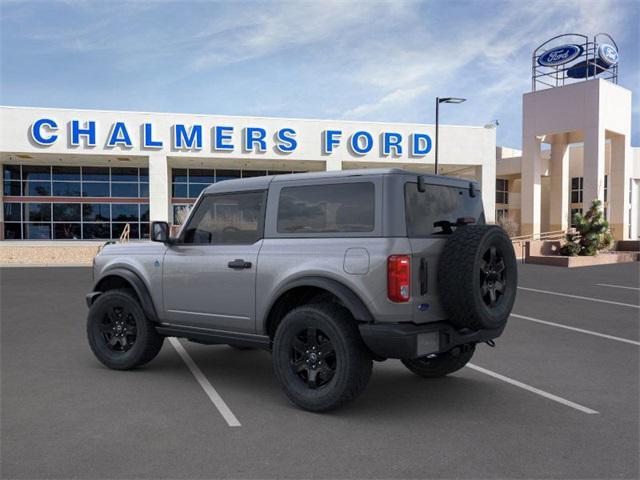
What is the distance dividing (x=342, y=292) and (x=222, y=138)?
2900cm

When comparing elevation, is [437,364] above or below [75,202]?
below

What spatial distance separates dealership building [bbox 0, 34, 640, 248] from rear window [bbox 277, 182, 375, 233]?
92.0 ft

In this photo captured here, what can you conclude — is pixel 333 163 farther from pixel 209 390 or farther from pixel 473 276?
pixel 473 276

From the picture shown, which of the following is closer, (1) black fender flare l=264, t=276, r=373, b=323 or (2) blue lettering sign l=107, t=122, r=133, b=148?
(1) black fender flare l=264, t=276, r=373, b=323

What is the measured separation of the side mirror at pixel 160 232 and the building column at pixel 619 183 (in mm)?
35501

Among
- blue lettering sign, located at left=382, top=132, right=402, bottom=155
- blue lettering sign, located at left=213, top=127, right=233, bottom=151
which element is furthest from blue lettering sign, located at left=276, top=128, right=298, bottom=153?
blue lettering sign, located at left=382, top=132, right=402, bottom=155

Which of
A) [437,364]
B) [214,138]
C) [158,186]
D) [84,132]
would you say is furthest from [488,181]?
[437,364]

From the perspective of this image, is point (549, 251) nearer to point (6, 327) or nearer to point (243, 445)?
point (6, 327)

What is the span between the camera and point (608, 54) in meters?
35.8

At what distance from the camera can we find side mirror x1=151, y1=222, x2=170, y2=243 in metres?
5.90

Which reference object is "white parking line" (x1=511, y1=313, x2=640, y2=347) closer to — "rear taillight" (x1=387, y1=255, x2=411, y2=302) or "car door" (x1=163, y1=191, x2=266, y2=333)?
"rear taillight" (x1=387, y1=255, x2=411, y2=302)

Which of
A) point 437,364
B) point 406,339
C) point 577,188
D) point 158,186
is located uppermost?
point 577,188

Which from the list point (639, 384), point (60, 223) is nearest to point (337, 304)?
point (639, 384)

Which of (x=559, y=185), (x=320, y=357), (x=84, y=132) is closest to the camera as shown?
(x=320, y=357)
